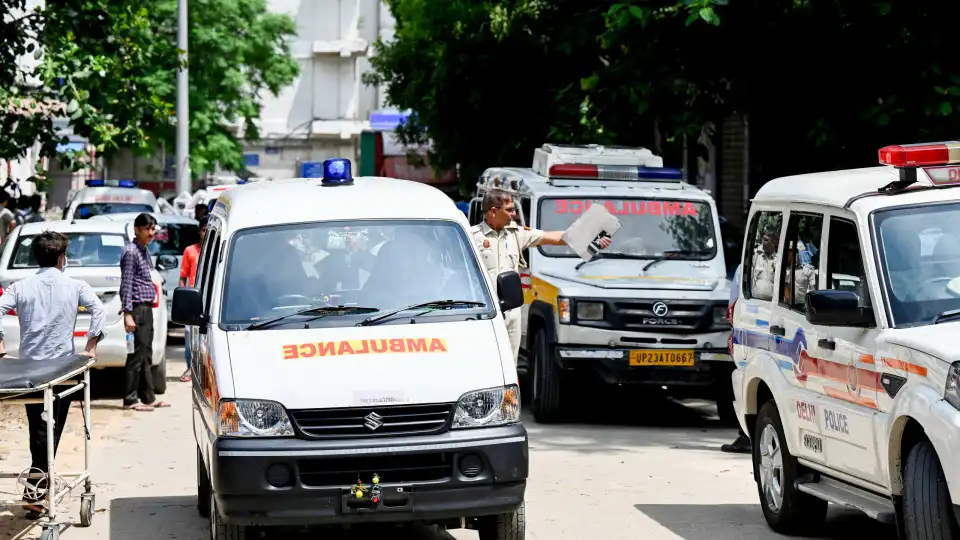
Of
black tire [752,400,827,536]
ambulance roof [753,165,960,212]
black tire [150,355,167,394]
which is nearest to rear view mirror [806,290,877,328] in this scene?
ambulance roof [753,165,960,212]

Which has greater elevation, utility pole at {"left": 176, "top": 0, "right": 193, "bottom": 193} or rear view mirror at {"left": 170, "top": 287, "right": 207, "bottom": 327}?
utility pole at {"left": 176, "top": 0, "right": 193, "bottom": 193}

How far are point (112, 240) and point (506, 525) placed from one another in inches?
381

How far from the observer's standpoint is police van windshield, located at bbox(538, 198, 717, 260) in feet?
46.8

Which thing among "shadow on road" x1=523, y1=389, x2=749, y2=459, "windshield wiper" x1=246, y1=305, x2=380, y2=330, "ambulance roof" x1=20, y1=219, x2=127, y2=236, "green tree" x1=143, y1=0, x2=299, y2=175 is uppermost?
"green tree" x1=143, y1=0, x2=299, y2=175

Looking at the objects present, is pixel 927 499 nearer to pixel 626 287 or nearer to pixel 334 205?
pixel 334 205

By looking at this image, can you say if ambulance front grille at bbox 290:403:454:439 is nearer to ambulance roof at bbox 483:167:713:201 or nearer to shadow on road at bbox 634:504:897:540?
shadow on road at bbox 634:504:897:540

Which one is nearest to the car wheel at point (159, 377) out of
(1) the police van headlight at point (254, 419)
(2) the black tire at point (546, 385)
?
(2) the black tire at point (546, 385)

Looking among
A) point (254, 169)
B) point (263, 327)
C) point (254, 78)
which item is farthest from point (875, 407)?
point (254, 169)

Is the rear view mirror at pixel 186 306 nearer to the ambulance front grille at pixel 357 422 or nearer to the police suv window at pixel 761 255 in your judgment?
the ambulance front grille at pixel 357 422

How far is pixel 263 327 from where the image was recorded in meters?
7.68

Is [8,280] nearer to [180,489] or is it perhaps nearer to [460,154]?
[180,489]

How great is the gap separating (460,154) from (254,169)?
4150 cm

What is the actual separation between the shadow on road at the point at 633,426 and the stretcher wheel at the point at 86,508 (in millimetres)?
4182

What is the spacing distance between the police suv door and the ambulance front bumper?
5.27 feet
